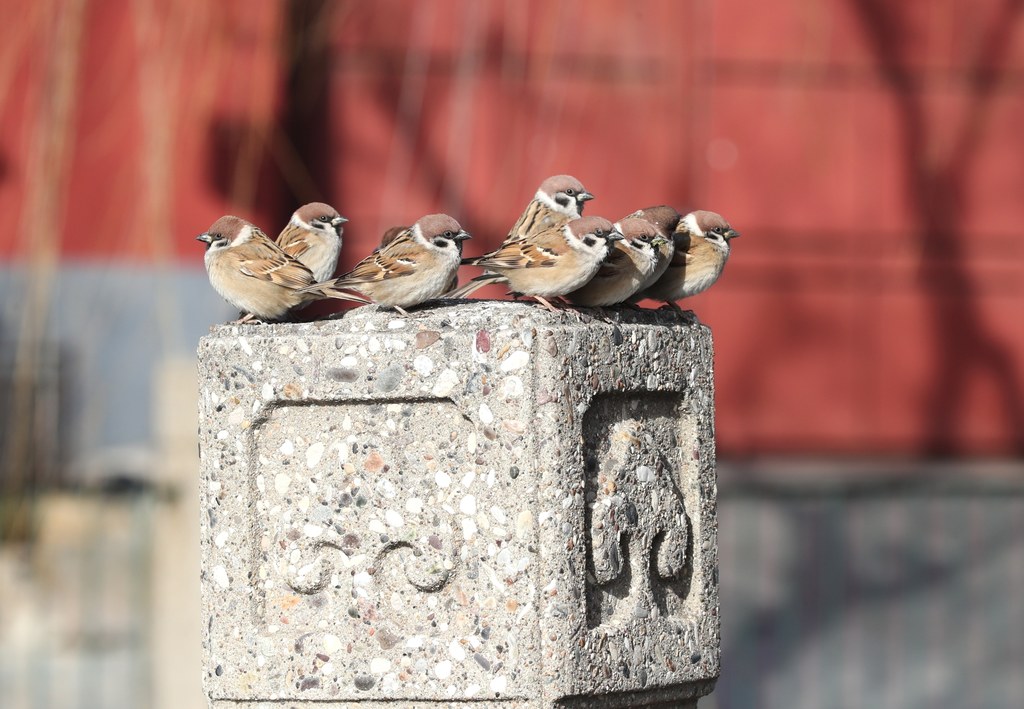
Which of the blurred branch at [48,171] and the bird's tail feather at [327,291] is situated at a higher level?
the blurred branch at [48,171]

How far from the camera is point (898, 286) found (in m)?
10.1

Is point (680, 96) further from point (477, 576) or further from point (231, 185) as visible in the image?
point (477, 576)

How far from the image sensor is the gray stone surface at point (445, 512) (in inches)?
129

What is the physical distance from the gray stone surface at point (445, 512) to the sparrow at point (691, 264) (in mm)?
549

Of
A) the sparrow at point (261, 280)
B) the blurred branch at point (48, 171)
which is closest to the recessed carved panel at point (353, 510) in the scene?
the sparrow at point (261, 280)

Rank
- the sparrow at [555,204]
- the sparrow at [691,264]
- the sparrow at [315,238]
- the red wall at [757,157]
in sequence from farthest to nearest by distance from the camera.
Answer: the red wall at [757,157], the sparrow at [555,204], the sparrow at [315,238], the sparrow at [691,264]

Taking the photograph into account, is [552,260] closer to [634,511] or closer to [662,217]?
[662,217]

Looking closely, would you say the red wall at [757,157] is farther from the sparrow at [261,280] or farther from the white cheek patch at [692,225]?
the sparrow at [261,280]

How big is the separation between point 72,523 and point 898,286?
5088 millimetres

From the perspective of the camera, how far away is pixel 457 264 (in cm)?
383

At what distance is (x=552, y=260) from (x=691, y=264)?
496mm

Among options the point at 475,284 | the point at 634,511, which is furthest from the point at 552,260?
the point at 634,511

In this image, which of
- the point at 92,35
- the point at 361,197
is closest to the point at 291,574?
the point at 92,35

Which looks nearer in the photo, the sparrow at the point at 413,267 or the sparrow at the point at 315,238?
the sparrow at the point at 413,267
